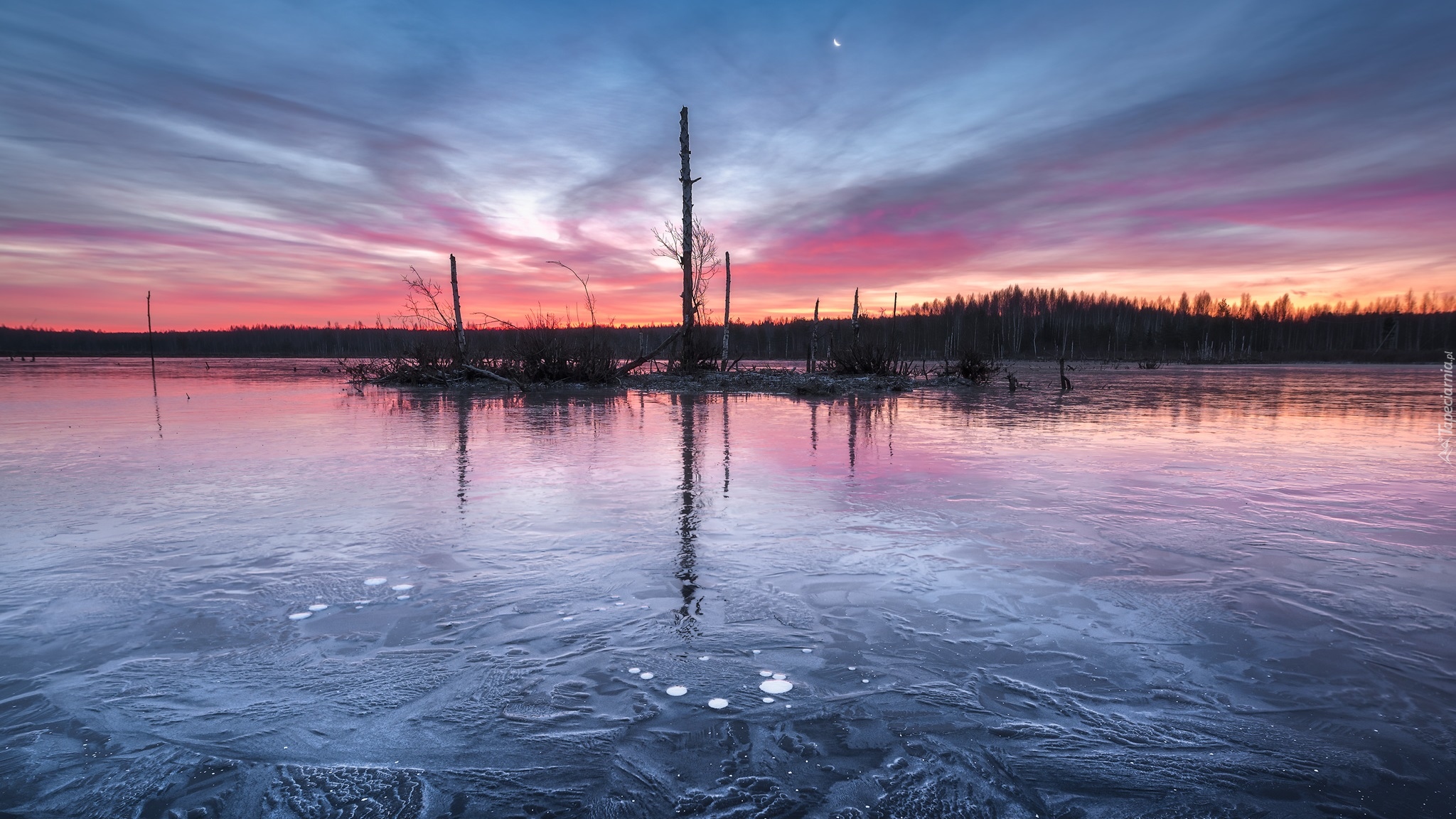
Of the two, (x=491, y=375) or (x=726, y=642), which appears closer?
(x=726, y=642)

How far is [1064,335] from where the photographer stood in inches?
3095

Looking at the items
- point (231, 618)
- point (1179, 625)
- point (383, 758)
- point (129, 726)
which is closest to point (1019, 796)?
point (1179, 625)

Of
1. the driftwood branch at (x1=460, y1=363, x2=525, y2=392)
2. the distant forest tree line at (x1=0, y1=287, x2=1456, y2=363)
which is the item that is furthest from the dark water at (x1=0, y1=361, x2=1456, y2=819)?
the distant forest tree line at (x1=0, y1=287, x2=1456, y2=363)

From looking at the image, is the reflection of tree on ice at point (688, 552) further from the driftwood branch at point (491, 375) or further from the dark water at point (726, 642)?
the driftwood branch at point (491, 375)

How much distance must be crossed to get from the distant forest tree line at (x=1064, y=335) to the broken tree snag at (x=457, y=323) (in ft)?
153

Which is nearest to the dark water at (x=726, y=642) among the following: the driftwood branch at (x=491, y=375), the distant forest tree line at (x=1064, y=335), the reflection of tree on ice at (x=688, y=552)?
the reflection of tree on ice at (x=688, y=552)

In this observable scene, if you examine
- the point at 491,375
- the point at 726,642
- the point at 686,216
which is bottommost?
the point at 726,642

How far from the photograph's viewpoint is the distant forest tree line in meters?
78.6

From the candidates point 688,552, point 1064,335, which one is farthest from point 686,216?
point 1064,335

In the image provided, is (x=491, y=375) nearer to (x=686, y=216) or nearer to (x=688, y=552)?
(x=686, y=216)

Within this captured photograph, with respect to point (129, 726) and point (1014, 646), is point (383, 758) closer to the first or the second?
point (129, 726)

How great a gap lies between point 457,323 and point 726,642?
21527 mm

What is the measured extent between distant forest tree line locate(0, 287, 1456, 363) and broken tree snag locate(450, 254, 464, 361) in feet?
153

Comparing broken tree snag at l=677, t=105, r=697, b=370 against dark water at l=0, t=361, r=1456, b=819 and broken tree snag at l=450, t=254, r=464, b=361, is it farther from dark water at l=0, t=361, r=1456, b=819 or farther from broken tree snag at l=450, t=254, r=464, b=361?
dark water at l=0, t=361, r=1456, b=819
